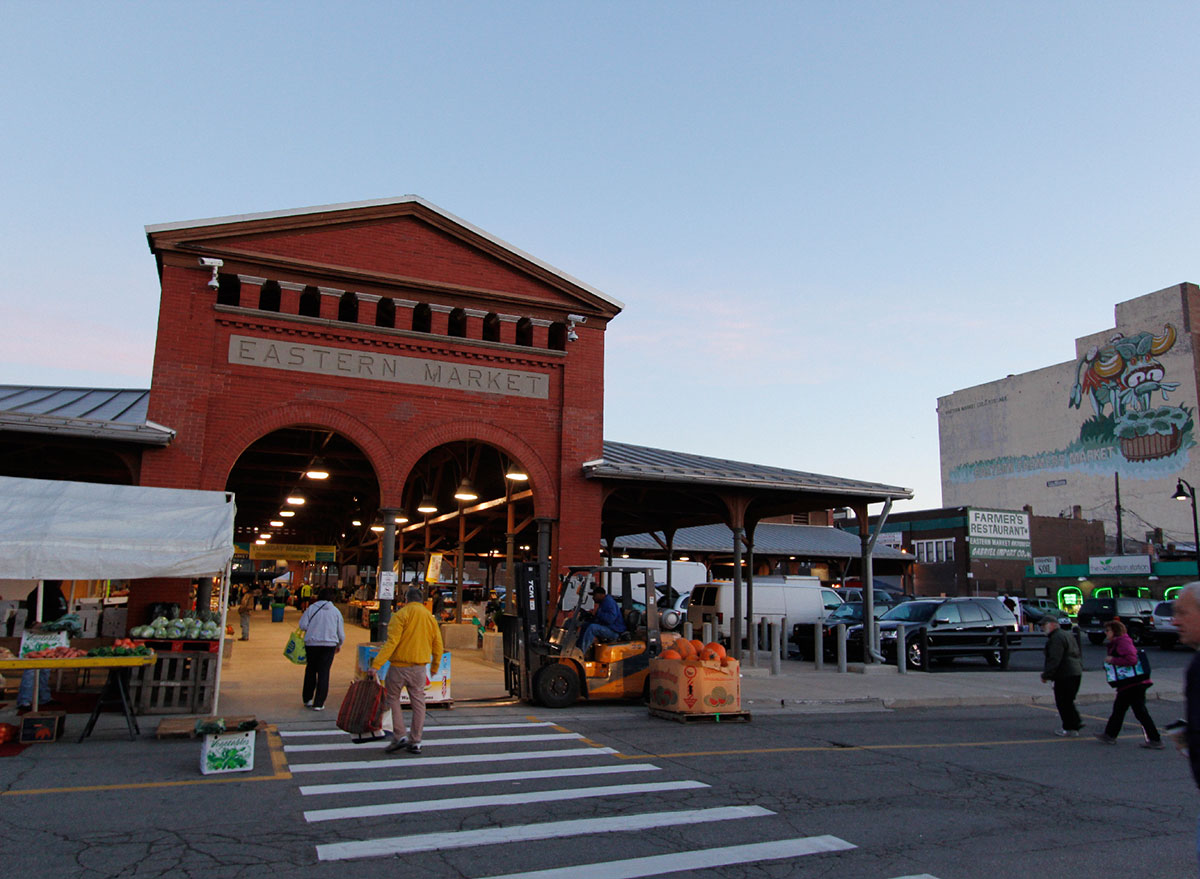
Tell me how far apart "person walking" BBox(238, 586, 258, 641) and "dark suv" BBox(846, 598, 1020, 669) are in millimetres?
16613

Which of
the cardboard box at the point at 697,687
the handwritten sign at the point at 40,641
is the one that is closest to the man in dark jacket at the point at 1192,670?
the cardboard box at the point at 697,687

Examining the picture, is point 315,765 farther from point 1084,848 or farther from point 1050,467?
point 1050,467

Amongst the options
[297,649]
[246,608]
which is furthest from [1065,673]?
[246,608]

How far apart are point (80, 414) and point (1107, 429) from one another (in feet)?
244

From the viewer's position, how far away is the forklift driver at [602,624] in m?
13.8

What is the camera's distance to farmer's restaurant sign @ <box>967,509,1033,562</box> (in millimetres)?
58312

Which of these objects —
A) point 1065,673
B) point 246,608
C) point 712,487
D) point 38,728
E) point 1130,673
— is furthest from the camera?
point 246,608

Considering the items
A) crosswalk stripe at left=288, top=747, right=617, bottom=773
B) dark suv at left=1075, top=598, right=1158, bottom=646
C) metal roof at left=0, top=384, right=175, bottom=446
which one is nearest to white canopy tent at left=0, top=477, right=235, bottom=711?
metal roof at left=0, top=384, right=175, bottom=446

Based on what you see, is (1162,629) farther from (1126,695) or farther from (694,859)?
(694,859)

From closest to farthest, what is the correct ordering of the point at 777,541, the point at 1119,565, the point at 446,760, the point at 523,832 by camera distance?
the point at 523,832 < the point at 446,760 < the point at 777,541 < the point at 1119,565

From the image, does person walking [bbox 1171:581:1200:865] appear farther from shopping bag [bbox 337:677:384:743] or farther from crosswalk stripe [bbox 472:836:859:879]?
shopping bag [bbox 337:677:384:743]

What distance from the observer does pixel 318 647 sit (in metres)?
12.8

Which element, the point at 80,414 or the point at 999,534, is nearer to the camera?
the point at 80,414

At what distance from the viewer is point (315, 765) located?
900 cm
